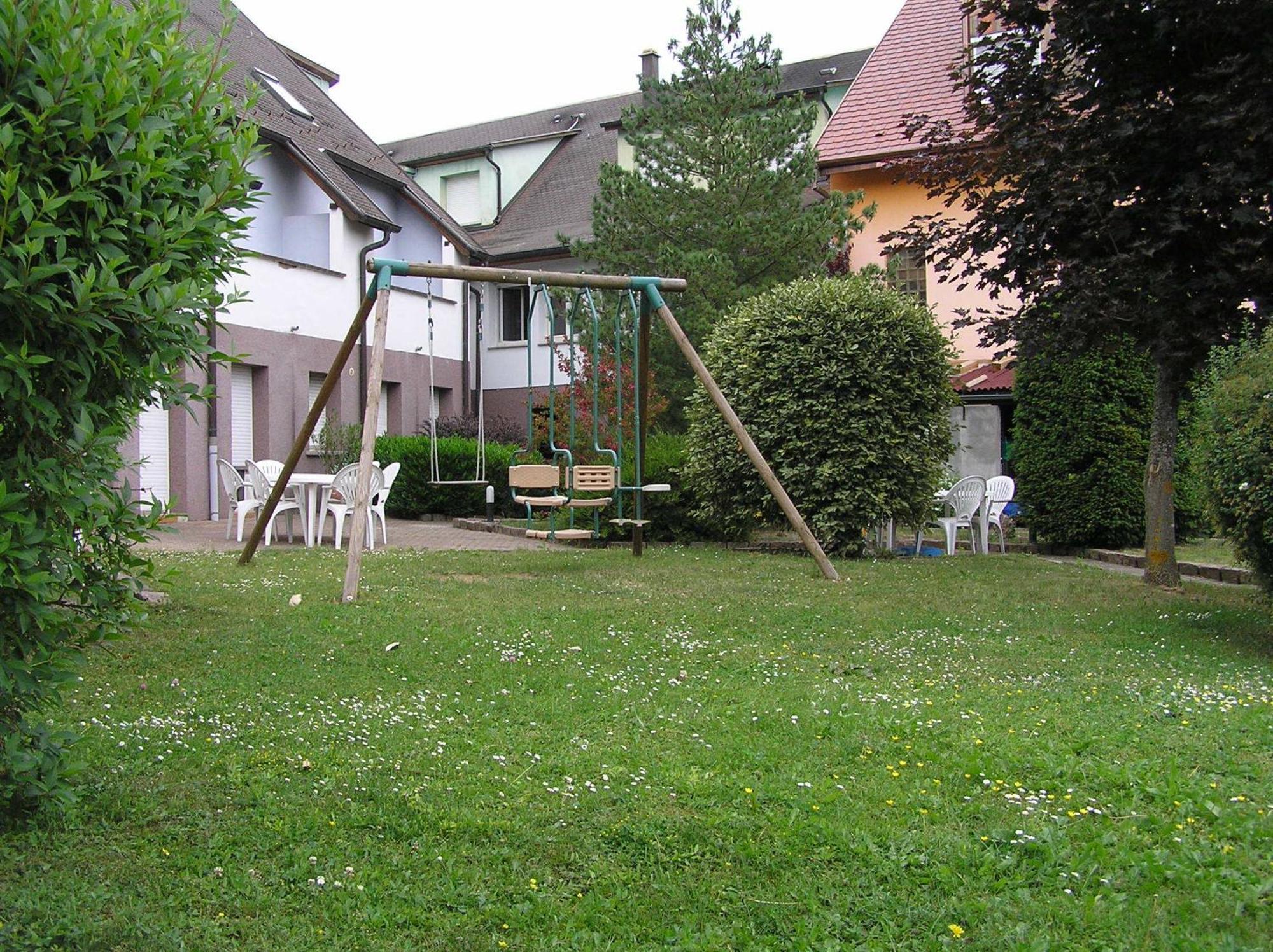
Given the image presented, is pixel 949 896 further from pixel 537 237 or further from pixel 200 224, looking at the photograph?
pixel 537 237

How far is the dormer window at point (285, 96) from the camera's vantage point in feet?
76.6

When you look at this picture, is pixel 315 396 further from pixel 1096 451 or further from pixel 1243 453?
pixel 1243 453

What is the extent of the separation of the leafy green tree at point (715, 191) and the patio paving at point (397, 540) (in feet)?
16.0

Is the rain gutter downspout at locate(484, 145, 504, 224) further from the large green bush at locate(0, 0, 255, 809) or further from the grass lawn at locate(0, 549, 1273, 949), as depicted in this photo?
the large green bush at locate(0, 0, 255, 809)

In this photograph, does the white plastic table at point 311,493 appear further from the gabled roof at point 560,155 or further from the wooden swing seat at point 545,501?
the gabled roof at point 560,155

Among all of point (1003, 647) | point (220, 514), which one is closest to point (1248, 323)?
point (1003, 647)

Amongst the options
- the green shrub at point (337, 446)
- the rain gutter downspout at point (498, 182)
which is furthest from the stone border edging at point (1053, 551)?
the rain gutter downspout at point (498, 182)

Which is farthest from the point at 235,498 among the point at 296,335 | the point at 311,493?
the point at 296,335

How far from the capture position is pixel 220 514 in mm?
19141

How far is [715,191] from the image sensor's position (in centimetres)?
1964

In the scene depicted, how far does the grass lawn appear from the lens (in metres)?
3.38

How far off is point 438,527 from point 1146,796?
14.8m

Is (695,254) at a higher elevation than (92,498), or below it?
higher

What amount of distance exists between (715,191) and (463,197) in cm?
1525
